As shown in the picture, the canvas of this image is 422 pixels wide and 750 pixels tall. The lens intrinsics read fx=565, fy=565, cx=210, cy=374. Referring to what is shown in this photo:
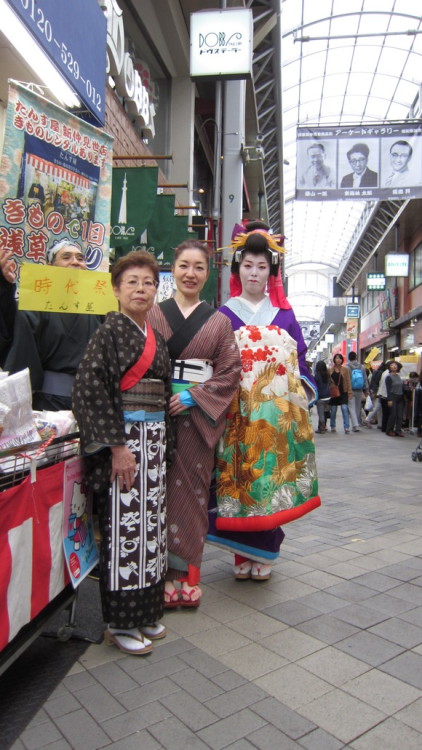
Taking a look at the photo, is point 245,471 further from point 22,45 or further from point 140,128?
point 140,128

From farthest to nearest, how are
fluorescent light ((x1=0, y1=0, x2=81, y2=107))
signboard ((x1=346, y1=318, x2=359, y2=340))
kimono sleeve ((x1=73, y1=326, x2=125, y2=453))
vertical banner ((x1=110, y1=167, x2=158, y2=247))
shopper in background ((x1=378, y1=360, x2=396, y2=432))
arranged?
signboard ((x1=346, y1=318, x2=359, y2=340)), shopper in background ((x1=378, y1=360, x2=396, y2=432)), vertical banner ((x1=110, y1=167, x2=158, y2=247)), fluorescent light ((x1=0, y1=0, x2=81, y2=107)), kimono sleeve ((x1=73, y1=326, x2=125, y2=453))

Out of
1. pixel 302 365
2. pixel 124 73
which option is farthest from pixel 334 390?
pixel 302 365

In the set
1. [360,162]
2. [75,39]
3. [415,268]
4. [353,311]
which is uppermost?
[360,162]

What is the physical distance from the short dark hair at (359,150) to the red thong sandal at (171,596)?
33.5 feet

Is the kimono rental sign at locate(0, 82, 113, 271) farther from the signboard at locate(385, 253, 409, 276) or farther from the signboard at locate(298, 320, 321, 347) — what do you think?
the signboard at locate(298, 320, 321, 347)

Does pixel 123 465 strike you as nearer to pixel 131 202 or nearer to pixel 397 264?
pixel 131 202

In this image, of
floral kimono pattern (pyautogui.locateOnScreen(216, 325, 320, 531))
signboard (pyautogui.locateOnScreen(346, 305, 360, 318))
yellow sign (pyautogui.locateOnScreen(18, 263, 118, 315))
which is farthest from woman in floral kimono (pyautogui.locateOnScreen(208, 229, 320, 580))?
signboard (pyautogui.locateOnScreen(346, 305, 360, 318))

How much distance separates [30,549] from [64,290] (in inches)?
41.2

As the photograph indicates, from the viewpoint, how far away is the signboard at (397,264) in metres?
20.2

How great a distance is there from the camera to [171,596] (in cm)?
280

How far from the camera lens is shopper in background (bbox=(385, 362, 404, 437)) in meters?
12.0

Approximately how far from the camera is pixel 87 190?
2.88m

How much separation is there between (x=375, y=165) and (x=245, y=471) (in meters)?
9.70

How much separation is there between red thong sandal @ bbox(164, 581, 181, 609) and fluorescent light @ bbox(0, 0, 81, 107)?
Result: 308 centimetres
